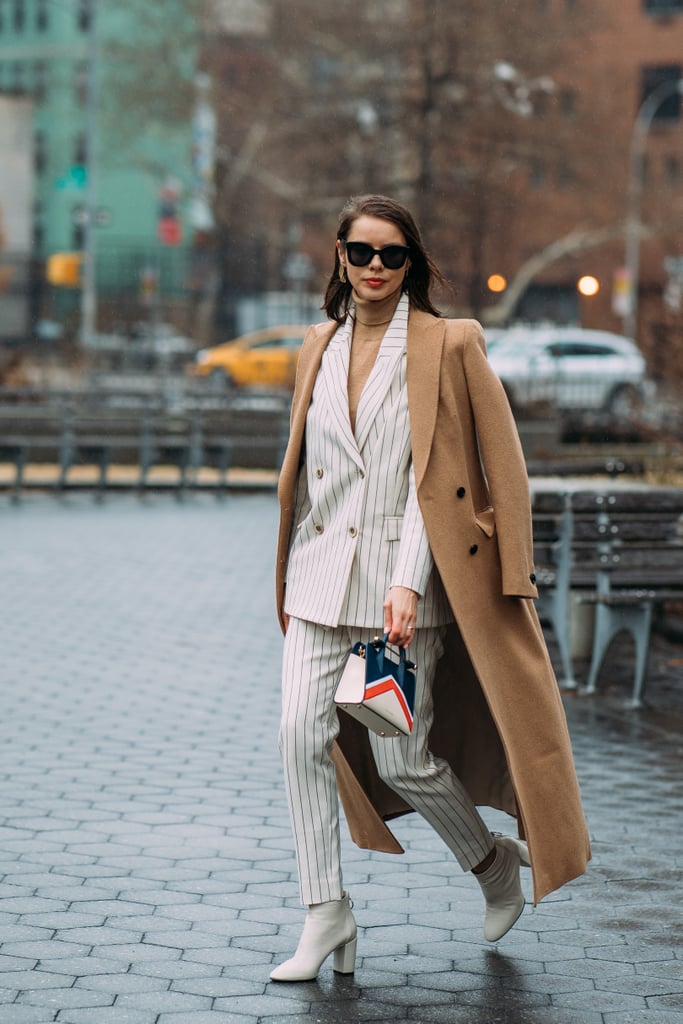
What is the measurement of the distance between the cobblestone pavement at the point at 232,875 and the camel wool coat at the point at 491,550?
0.43m

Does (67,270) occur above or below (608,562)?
above

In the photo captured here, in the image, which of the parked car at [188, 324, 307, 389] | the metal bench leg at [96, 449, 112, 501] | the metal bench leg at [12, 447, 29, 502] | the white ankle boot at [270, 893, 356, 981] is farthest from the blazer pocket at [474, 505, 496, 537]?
the parked car at [188, 324, 307, 389]

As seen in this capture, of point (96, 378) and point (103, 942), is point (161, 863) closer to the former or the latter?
point (103, 942)

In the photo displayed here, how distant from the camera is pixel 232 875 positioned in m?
5.41

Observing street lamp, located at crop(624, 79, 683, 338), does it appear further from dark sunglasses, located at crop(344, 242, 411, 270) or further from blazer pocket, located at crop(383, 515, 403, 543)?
blazer pocket, located at crop(383, 515, 403, 543)

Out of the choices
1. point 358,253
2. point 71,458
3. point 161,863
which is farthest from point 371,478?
→ point 71,458

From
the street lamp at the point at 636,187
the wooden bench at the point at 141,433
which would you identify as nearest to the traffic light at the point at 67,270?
the wooden bench at the point at 141,433

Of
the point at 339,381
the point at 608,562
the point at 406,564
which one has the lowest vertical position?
the point at 608,562

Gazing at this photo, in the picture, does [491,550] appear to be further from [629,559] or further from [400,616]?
[629,559]

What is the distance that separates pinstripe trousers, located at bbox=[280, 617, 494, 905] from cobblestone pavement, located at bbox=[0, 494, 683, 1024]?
33cm

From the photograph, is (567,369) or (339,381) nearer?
(339,381)

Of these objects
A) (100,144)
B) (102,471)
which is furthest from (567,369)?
(100,144)

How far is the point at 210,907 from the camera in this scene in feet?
16.6

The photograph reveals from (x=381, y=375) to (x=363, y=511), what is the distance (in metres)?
0.33
